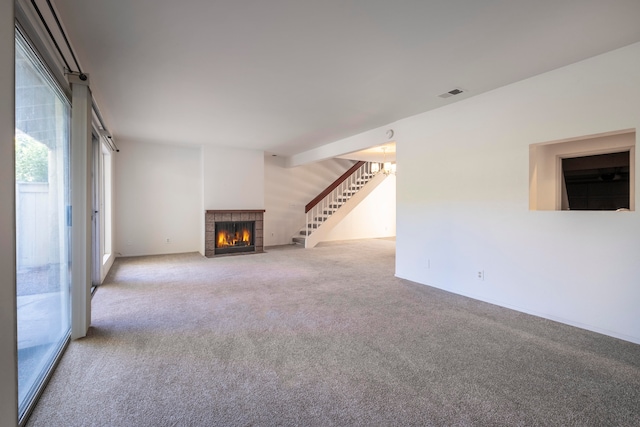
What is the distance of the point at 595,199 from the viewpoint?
377cm

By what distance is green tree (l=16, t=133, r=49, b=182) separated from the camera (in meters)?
1.82

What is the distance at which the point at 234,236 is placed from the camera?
25.5 feet

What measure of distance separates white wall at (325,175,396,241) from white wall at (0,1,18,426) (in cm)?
878

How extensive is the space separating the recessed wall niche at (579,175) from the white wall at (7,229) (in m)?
4.52

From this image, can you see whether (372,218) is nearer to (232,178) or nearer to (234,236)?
(234,236)

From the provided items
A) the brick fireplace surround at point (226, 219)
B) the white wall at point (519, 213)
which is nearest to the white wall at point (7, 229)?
the white wall at point (519, 213)

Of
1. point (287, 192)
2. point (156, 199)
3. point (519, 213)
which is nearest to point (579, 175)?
point (519, 213)

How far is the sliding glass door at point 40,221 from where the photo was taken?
184cm

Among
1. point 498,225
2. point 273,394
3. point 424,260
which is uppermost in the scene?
point 498,225

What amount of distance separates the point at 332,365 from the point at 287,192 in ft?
24.1

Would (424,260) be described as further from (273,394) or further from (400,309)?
(273,394)

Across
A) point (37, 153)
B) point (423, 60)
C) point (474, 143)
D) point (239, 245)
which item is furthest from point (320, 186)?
point (37, 153)

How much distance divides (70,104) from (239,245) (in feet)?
17.6

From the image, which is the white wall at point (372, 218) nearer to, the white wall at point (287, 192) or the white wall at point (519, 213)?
the white wall at point (287, 192)
